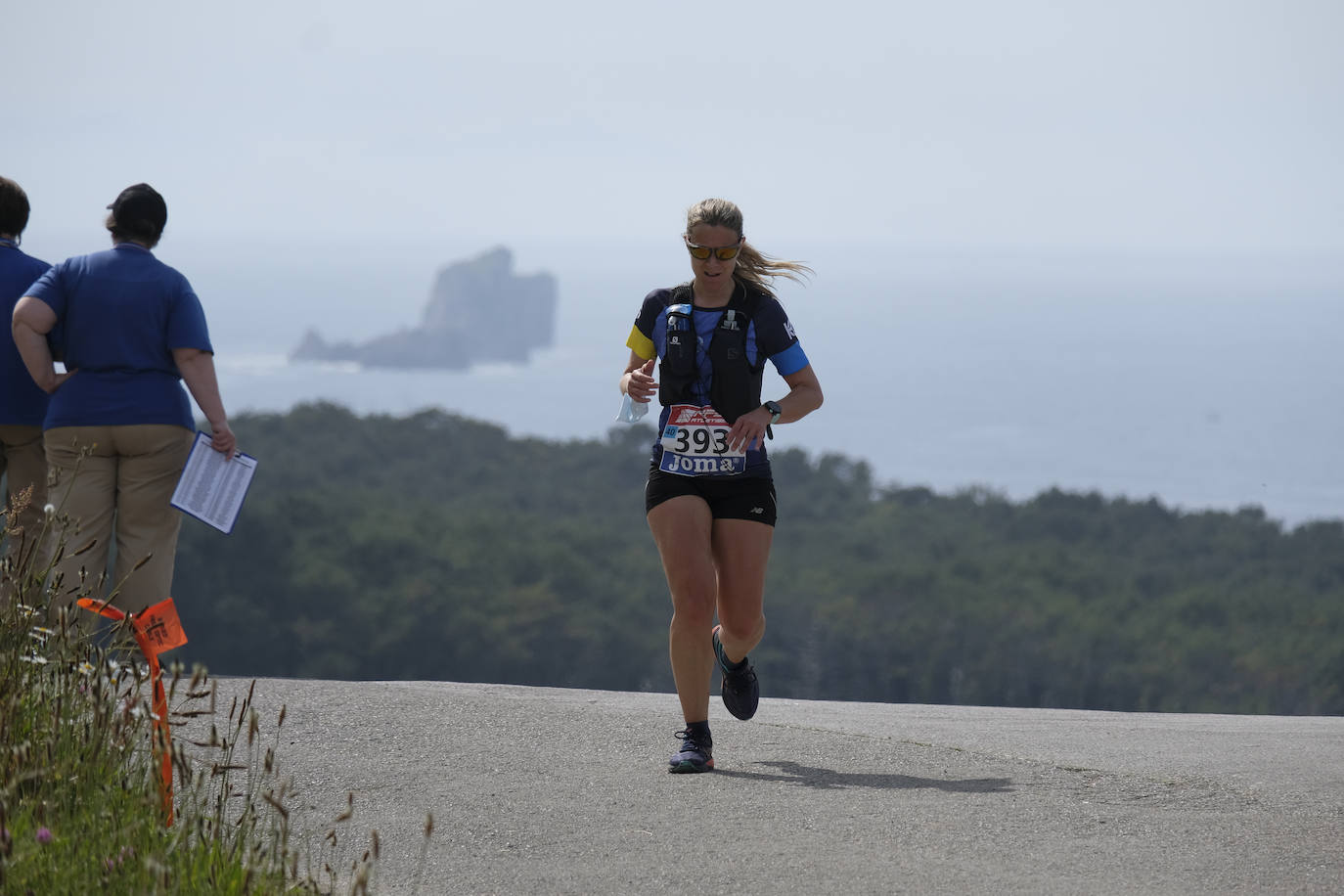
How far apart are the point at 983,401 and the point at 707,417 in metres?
199

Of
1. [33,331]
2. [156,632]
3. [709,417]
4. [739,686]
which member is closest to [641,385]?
[709,417]

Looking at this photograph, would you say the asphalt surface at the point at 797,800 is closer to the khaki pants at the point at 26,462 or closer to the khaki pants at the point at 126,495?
the khaki pants at the point at 126,495

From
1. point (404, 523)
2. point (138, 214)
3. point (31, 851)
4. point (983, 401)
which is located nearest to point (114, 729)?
point (31, 851)

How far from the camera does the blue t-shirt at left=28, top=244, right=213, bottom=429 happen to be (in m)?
5.91

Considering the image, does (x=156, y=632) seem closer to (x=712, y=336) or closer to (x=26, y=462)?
(x=712, y=336)

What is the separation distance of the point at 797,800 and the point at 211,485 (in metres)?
2.62

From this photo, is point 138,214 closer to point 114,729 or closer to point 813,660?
point 114,729

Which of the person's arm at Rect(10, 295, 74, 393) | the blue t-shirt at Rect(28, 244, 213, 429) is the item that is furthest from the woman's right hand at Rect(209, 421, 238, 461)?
the person's arm at Rect(10, 295, 74, 393)

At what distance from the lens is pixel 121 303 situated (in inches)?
232

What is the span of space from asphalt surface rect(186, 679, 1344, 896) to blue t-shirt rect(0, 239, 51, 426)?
142 cm

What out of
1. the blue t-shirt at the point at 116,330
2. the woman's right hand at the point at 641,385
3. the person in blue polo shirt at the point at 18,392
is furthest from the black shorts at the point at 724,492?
the person in blue polo shirt at the point at 18,392

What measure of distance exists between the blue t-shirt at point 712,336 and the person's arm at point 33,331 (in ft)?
7.42

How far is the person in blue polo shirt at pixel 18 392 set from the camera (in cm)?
619

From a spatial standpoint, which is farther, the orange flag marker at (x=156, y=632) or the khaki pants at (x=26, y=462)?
the khaki pants at (x=26, y=462)
